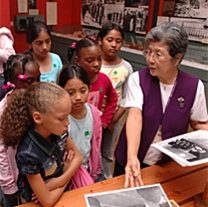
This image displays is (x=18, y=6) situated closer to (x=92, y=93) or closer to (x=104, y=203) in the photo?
(x=92, y=93)

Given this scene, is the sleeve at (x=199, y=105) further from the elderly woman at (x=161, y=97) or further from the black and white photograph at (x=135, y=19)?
the black and white photograph at (x=135, y=19)

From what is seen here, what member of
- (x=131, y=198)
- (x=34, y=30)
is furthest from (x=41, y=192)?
(x=34, y=30)

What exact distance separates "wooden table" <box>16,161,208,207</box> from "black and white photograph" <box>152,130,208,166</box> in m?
0.17

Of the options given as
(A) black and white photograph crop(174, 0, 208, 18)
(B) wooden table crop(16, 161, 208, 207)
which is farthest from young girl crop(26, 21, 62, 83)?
(A) black and white photograph crop(174, 0, 208, 18)

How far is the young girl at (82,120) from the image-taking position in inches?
54.8

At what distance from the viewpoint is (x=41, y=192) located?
984mm

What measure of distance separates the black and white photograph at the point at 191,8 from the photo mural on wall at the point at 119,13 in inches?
22.3

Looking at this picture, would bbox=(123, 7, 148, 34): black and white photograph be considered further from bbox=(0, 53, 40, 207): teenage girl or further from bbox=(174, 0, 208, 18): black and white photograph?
bbox=(0, 53, 40, 207): teenage girl

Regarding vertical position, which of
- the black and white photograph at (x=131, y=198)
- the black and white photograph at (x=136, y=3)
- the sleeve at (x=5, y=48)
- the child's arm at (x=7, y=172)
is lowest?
the child's arm at (x=7, y=172)

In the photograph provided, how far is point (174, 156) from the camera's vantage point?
3.51 ft

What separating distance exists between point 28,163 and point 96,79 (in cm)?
92

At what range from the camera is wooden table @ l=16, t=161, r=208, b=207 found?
105 centimetres

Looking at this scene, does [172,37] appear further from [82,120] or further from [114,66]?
[114,66]

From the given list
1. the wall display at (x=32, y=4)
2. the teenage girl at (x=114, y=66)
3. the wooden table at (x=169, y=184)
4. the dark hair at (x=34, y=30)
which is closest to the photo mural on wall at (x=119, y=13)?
the wall display at (x=32, y=4)
